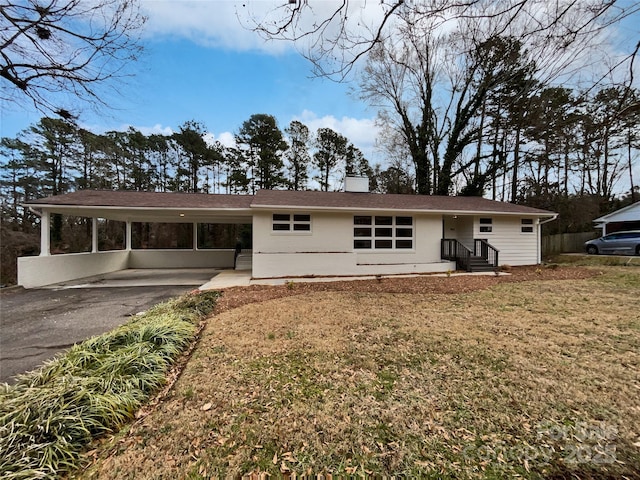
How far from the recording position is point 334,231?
11.1 m

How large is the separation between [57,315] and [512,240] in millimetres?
16601

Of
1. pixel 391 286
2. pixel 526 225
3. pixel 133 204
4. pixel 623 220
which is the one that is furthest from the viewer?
pixel 623 220

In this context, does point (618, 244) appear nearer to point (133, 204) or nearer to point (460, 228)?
point (460, 228)

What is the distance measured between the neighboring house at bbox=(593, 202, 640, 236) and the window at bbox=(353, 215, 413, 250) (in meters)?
16.2

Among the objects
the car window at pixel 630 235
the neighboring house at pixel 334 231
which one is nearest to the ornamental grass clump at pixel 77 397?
the neighboring house at pixel 334 231

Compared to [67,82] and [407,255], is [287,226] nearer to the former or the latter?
[407,255]

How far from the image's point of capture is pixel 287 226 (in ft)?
35.1

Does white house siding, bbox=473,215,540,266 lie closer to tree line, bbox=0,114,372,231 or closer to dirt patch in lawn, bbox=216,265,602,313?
dirt patch in lawn, bbox=216,265,602,313

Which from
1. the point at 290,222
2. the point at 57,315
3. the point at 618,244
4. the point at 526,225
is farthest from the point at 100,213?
→ the point at 618,244

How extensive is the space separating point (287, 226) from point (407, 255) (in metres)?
5.31

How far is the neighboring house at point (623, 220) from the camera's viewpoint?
17.4m

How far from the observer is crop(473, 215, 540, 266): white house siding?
510 inches

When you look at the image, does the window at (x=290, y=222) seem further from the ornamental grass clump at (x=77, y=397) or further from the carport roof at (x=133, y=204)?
the ornamental grass clump at (x=77, y=397)

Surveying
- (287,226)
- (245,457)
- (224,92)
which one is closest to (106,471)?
(245,457)
